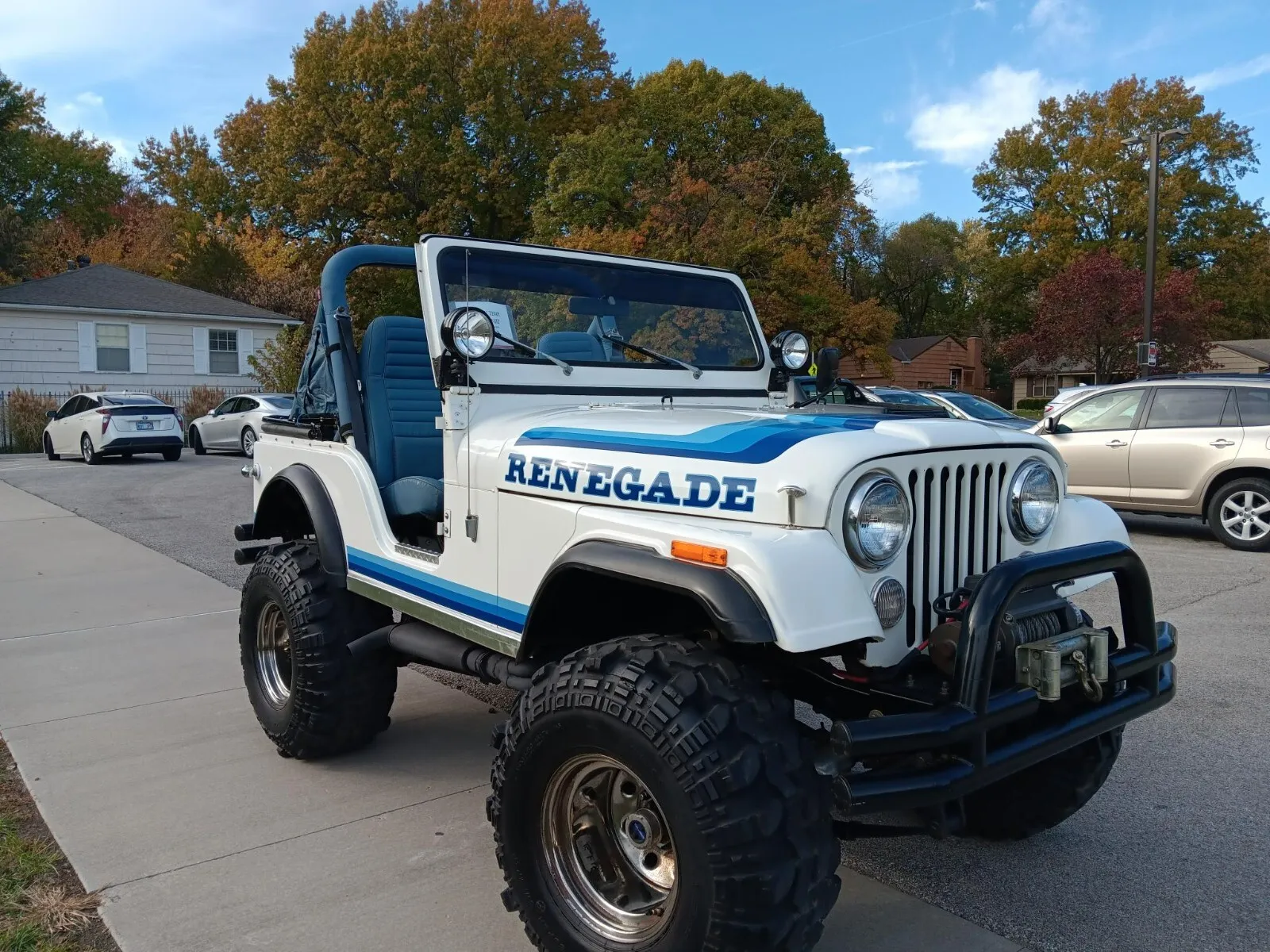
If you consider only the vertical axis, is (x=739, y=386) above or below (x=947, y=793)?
above

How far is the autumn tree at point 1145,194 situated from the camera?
130 feet

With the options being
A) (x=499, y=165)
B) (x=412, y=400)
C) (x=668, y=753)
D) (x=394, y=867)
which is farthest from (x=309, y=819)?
(x=499, y=165)

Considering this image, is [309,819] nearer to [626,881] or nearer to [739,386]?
[626,881]

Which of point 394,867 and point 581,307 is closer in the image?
point 394,867

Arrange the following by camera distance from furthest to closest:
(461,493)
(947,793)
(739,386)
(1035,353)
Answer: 1. (1035,353)
2. (739,386)
3. (461,493)
4. (947,793)

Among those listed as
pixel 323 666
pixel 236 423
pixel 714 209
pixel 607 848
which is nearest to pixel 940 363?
pixel 714 209

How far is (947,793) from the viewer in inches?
87.0

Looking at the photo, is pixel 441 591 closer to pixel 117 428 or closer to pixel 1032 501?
pixel 1032 501

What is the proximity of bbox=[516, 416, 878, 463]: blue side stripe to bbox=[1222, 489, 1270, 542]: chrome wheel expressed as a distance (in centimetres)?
804

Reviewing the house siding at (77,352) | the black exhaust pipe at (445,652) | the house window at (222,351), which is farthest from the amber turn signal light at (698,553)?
the house window at (222,351)

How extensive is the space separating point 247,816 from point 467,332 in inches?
77.1

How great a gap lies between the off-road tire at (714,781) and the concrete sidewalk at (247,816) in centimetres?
78

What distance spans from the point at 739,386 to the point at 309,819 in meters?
2.32

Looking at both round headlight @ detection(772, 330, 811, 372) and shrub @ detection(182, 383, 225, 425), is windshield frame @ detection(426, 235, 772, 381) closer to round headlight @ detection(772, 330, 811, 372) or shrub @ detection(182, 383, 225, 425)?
round headlight @ detection(772, 330, 811, 372)
